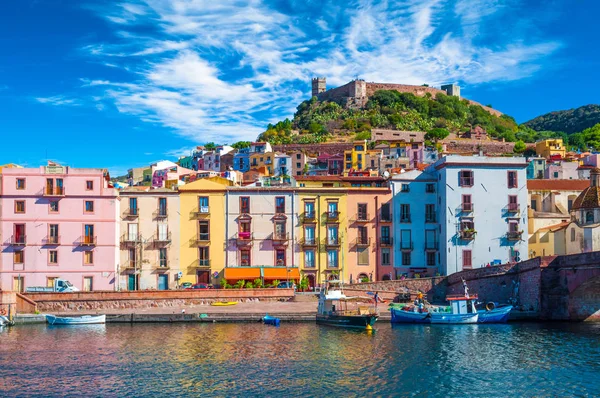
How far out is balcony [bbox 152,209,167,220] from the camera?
67.7 metres

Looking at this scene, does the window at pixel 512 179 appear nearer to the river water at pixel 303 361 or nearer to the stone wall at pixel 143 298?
the river water at pixel 303 361

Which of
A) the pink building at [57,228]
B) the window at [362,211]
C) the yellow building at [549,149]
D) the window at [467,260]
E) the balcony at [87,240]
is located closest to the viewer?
the pink building at [57,228]

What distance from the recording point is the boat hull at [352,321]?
5278 centimetres

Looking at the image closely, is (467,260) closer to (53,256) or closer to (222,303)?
(222,303)

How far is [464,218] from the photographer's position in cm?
6781

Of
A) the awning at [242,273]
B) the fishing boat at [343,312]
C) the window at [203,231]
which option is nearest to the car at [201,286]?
the awning at [242,273]

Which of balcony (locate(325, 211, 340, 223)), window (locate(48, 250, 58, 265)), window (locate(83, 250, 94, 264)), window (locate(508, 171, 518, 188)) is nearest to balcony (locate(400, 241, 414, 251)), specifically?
balcony (locate(325, 211, 340, 223))

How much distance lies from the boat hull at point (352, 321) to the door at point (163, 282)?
63.9 ft

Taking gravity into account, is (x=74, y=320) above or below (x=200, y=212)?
below

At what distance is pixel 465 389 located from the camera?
33.7m

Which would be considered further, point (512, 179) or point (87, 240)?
point (512, 179)

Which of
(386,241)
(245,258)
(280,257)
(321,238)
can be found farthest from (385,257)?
(245,258)

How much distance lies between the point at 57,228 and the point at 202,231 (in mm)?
13422

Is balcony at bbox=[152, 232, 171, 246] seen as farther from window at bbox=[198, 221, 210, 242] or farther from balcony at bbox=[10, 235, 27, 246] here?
balcony at bbox=[10, 235, 27, 246]
